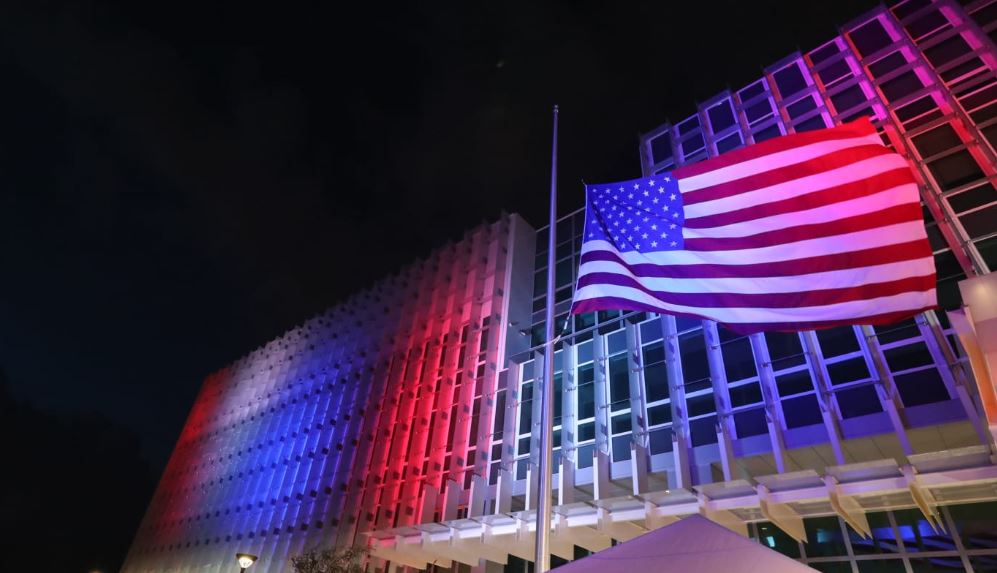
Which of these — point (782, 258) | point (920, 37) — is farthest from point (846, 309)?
point (920, 37)

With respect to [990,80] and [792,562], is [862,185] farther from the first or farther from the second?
[990,80]

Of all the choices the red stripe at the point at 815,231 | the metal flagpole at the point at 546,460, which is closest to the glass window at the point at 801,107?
the red stripe at the point at 815,231

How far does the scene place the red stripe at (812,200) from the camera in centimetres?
1032

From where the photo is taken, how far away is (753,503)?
54.4 ft

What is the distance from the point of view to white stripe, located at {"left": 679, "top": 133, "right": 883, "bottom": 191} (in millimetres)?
10836

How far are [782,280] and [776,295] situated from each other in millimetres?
286

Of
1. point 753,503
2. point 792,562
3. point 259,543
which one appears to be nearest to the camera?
point 792,562

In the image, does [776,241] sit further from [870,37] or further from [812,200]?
[870,37]

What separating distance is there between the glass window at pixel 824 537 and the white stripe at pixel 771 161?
1292cm

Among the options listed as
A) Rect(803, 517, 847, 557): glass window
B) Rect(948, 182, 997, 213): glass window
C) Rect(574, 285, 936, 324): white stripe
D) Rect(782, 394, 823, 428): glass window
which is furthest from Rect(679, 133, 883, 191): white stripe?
Rect(803, 517, 847, 557): glass window

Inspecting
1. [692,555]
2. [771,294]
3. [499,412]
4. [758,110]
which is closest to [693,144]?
[758,110]

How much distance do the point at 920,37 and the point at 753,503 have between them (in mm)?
20772

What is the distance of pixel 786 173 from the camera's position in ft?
36.5

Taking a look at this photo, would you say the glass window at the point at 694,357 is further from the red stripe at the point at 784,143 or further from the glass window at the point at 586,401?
the red stripe at the point at 784,143
